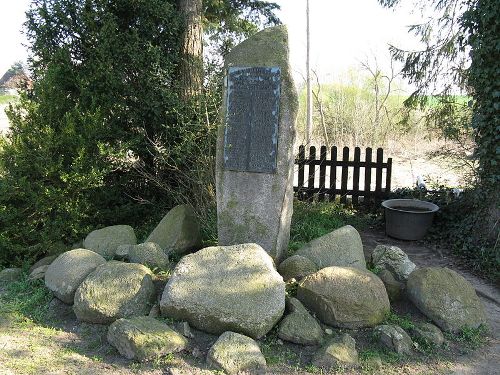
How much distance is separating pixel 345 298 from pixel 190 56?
15.0 feet

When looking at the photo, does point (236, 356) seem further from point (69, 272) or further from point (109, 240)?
point (109, 240)

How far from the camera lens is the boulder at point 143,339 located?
3.51m

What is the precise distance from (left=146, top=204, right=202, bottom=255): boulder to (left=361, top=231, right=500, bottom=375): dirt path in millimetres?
A: 2135

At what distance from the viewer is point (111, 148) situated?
19.9 ft

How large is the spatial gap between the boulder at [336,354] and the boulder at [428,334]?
0.59 m

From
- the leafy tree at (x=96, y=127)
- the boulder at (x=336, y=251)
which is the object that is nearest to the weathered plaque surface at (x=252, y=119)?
the boulder at (x=336, y=251)

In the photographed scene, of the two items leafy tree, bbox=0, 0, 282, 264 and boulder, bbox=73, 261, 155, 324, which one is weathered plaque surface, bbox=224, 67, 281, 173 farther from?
boulder, bbox=73, 261, 155, 324

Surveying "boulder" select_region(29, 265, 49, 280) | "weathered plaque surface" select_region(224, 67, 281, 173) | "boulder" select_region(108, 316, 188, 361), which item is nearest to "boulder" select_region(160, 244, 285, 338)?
"boulder" select_region(108, 316, 188, 361)

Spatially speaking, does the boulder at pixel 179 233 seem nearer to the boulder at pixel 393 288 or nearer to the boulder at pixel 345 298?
the boulder at pixel 345 298

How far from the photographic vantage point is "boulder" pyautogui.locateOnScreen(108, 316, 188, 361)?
3.51 m

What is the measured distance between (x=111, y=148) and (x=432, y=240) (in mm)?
4826

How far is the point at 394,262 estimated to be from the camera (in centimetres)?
489

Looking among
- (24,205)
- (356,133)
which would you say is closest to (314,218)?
(24,205)

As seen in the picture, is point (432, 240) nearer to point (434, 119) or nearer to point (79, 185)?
point (434, 119)
